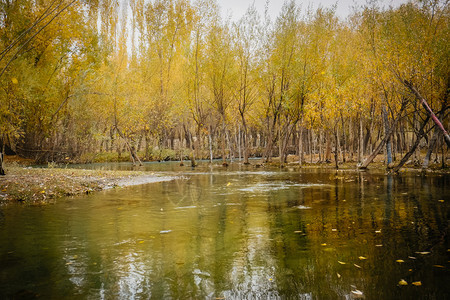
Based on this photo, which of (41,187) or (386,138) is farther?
(386,138)

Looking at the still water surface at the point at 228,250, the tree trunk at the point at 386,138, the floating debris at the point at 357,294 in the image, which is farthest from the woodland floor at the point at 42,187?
the tree trunk at the point at 386,138

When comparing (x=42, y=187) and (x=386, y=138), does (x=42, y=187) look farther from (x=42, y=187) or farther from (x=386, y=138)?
(x=386, y=138)

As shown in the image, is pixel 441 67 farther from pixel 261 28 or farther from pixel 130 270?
pixel 130 270

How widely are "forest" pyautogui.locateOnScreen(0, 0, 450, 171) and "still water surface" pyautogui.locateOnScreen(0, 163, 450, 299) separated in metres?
12.2

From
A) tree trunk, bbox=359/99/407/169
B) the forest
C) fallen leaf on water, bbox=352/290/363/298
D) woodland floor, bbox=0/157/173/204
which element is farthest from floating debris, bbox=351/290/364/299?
tree trunk, bbox=359/99/407/169

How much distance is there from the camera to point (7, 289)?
4.85 metres

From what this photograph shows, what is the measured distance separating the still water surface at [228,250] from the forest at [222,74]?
40.1 feet

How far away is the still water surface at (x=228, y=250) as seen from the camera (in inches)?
188

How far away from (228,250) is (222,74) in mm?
34019

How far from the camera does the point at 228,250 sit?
263 inches

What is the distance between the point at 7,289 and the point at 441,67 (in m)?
25.6

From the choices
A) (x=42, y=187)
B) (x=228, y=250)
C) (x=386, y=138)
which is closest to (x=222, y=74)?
(x=386, y=138)

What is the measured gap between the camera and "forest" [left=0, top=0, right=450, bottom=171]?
2308 centimetres

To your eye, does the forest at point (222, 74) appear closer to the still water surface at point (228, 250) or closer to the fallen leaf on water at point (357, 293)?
the still water surface at point (228, 250)
